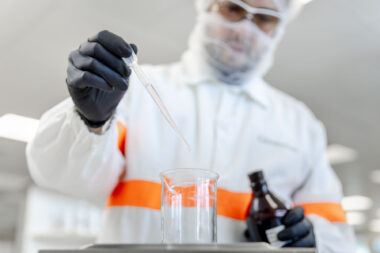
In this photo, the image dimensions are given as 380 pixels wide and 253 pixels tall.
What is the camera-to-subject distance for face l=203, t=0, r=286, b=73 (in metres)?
0.95

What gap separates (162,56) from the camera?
123cm

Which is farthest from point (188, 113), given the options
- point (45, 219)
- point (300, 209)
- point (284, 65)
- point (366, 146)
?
point (45, 219)

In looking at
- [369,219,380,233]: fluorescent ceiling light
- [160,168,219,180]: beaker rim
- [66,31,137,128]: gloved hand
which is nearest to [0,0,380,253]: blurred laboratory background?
[66,31,137,128]: gloved hand

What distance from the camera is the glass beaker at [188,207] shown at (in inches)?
19.8

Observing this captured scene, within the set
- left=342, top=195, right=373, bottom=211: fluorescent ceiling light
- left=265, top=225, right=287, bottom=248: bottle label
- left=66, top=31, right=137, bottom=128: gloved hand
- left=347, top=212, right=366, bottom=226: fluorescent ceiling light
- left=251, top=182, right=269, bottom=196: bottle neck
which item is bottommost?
left=265, top=225, right=287, bottom=248: bottle label

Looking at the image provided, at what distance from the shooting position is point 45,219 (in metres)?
3.65

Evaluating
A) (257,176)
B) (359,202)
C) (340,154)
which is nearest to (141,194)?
(257,176)

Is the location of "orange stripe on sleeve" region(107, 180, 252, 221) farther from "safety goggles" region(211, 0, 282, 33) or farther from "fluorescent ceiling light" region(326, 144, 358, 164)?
"fluorescent ceiling light" region(326, 144, 358, 164)

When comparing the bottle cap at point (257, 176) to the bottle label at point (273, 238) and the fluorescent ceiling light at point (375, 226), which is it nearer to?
the bottle label at point (273, 238)

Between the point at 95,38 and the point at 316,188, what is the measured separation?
0.75m

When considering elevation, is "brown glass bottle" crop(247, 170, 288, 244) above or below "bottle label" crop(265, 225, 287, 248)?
above

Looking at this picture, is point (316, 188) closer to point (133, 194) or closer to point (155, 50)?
point (133, 194)

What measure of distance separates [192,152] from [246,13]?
380 mm

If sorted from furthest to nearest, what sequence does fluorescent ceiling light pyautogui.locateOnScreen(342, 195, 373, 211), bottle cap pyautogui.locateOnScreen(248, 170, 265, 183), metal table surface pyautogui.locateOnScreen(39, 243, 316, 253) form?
1. fluorescent ceiling light pyautogui.locateOnScreen(342, 195, 373, 211)
2. bottle cap pyautogui.locateOnScreen(248, 170, 265, 183)
3. metal table surface pyautogui.locateOnScreen(39, 243, 316, 253)
